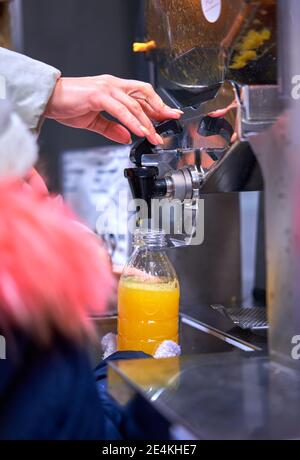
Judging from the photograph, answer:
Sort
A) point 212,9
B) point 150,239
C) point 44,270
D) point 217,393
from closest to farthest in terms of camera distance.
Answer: point 44,270
point 217,393
point 212,9
point 150,239

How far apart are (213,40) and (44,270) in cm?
47

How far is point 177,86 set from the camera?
3.32 feet

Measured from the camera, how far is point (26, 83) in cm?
79

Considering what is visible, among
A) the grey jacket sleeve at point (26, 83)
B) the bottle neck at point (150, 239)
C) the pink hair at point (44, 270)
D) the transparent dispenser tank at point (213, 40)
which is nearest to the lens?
the pink hair at point (44, 270)

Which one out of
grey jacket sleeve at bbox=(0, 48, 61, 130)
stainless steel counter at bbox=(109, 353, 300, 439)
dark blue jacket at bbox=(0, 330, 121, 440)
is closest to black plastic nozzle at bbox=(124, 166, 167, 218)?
grey jacket sleeve at bbox=(0, 48, 61, 130)

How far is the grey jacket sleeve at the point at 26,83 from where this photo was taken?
79 cm

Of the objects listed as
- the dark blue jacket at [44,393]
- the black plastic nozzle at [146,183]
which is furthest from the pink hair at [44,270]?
the black plastic nozzle at [146,183]

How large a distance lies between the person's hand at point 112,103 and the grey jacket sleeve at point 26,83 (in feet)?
0.07

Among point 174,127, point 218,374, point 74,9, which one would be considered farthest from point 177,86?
point 74,9

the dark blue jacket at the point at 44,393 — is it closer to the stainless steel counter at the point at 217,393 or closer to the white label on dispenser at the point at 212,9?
the stainless steel counter at the point at 217,393

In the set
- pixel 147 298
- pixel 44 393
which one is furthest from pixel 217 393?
pixel 147 298

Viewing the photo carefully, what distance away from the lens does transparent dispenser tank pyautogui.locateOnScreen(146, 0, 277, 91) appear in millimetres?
677

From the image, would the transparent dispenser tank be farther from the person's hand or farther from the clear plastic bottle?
the clear plastic bottle

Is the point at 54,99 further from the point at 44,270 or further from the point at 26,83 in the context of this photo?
the point at 44,270
